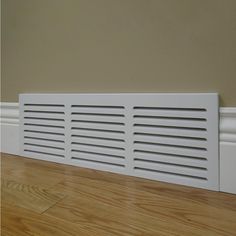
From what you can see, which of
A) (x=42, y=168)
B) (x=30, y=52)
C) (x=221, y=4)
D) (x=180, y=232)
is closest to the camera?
(x=180, y=232)

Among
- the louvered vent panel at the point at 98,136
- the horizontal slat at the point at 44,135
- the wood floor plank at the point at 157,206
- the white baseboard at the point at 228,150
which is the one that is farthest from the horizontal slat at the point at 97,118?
the white baseboard at the point at 228,150

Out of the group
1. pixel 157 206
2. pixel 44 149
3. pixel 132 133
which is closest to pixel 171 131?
pixel 132 133

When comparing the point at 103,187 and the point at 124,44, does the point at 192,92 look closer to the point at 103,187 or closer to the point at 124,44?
the point at 124,44

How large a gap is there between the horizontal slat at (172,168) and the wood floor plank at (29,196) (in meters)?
0.27

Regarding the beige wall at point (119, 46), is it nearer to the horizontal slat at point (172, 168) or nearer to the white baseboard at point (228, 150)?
the white baseboard at point (228, 150)

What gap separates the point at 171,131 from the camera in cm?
→ 75

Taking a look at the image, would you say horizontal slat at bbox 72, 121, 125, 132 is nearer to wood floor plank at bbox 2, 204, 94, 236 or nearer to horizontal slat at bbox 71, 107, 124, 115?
horizontal slat at bbox 71, 107, 124, 115

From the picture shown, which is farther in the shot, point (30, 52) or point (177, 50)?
point (30, 52)

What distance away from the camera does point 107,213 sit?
1.91ft

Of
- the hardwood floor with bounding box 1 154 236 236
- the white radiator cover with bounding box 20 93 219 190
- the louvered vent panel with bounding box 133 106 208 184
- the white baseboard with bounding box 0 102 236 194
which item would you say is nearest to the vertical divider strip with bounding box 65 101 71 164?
the white radiator cover with bounding box 20 93 219 190

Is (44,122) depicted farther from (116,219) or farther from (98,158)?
Result: (116,219)

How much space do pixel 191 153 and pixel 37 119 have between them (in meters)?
0.63

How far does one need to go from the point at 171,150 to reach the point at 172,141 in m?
0.03

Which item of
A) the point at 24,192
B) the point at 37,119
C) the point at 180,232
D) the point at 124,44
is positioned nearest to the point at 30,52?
the point at 37,119
